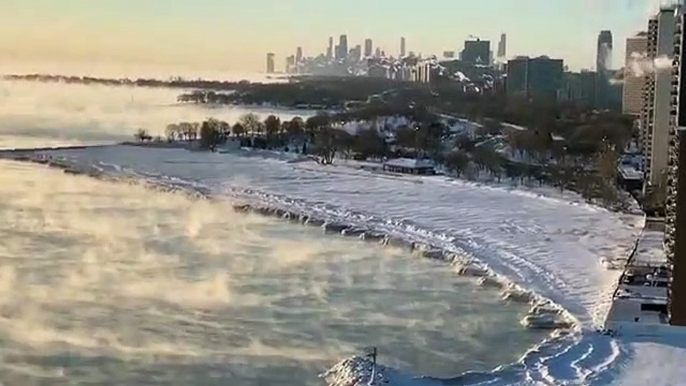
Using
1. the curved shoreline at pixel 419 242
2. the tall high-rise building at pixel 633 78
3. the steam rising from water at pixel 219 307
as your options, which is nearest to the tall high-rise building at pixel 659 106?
the curved shoreline at pixel 419 242

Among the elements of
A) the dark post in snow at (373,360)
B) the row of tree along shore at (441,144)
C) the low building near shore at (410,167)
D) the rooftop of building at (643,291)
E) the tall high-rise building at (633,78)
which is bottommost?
the dark post in snow at (373,360)

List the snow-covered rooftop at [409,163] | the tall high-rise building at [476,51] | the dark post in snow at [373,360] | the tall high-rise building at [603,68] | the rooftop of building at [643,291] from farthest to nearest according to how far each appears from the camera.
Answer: the tall high-rise building at [476,51]
the tall high-rise building at [603,68]
the snow-covered rooftop at [409,163]
the rooftop of building at [643,291]
the dark post in snow at [373,360]

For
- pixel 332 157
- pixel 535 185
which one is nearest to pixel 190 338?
pixel 535 185

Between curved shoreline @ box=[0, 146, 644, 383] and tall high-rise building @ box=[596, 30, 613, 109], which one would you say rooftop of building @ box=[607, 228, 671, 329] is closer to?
curved shoreline @ box=[0, 146, 644, 383]

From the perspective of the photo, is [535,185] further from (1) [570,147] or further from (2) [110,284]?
(2) [110,284]

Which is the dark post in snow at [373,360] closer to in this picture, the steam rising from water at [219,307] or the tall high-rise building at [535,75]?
the steam rising from water at [219,307]

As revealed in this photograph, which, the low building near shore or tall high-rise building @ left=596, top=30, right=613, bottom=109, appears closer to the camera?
the low building near shore

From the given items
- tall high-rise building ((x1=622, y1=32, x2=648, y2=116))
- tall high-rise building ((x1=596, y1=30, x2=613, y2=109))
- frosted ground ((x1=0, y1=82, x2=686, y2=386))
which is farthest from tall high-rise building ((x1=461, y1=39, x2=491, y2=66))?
frosted ground ((x1=0, y1=82, x2=686, y2=386))
